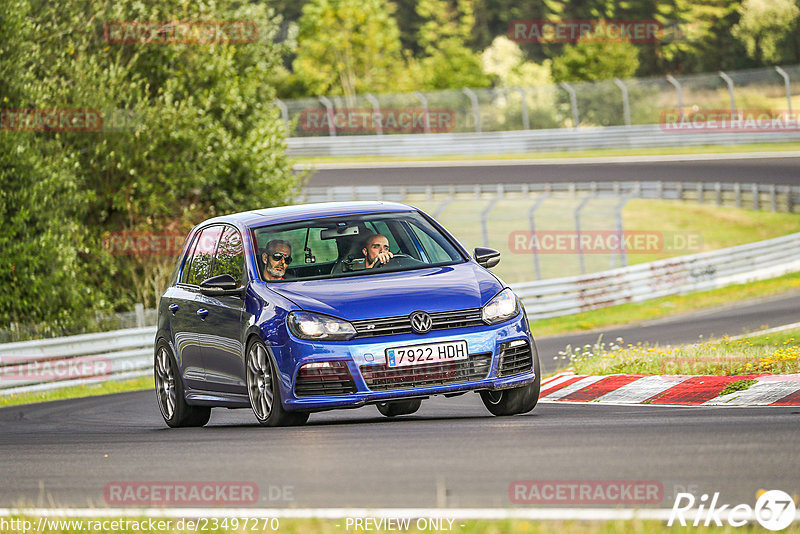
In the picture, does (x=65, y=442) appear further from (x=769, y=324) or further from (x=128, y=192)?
(x=128, y=192)

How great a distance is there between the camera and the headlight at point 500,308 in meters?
8.79

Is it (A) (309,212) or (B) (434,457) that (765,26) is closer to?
(A) (309,212)

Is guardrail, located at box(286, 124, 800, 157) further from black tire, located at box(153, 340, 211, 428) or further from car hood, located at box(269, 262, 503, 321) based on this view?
car hood, located at box(269, 262, 503, 321)

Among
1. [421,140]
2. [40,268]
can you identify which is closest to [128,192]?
[40,268]

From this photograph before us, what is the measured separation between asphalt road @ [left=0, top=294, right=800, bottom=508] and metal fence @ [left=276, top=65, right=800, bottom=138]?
39.5 meters

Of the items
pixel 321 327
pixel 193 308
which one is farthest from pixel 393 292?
pixel 193 308

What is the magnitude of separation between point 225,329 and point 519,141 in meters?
43.8

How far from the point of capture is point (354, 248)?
9672 mm

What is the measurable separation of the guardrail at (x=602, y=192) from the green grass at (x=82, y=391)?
18.4 m

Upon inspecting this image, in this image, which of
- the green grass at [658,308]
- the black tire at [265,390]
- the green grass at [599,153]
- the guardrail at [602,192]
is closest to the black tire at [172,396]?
the black tire at [265,390]

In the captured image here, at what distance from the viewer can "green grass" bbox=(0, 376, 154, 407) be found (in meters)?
18.6

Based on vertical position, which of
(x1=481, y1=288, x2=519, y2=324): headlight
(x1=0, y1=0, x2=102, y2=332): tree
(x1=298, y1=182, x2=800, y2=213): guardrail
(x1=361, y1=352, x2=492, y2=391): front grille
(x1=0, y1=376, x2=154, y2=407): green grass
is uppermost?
(x1=481, y1=288, x2=519, y2=324): headlight

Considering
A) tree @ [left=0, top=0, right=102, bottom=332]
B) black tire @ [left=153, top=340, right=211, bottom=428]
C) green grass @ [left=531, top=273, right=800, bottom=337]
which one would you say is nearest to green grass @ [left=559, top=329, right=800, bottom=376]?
black tire @ [left=153, top=340, right=211, bottom=428]

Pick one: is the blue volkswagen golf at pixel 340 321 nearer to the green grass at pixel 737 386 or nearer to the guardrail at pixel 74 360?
the green grass at pixel 737 386
